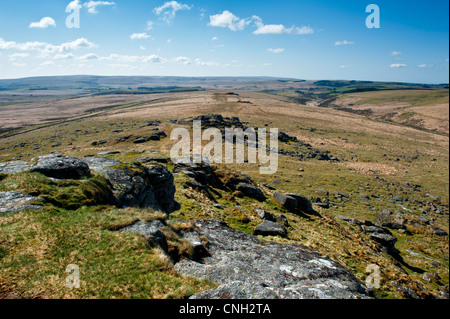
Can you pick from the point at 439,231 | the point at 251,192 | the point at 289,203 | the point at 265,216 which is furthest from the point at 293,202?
the point at 439,231

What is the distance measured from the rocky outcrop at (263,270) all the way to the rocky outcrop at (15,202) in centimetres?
689

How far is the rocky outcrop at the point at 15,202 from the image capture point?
31.4ft

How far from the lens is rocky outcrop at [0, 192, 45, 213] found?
376 inches

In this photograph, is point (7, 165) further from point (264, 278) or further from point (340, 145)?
point (340, 145)

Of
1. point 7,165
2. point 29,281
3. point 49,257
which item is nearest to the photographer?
point 29,281

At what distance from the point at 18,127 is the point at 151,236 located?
117 meters

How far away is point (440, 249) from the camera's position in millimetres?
26297

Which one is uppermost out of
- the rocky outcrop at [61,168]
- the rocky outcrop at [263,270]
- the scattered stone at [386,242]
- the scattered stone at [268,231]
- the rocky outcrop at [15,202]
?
the rocky outcrop at [61,168]

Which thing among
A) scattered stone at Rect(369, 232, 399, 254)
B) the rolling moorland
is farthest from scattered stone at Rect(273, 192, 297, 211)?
scattered stone at Rect(369, 232, 399, 254)

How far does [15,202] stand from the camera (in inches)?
392

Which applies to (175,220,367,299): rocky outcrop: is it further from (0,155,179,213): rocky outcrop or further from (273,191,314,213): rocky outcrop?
(273,191,314,213): rocky outcrop

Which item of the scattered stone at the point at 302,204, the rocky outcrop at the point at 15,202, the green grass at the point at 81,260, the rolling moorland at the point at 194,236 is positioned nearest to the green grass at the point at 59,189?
the rolling moorland at the point at 194,236

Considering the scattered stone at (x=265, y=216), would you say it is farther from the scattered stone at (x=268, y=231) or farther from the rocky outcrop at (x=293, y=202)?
the rocky outcrop at (x=293, y=202)
